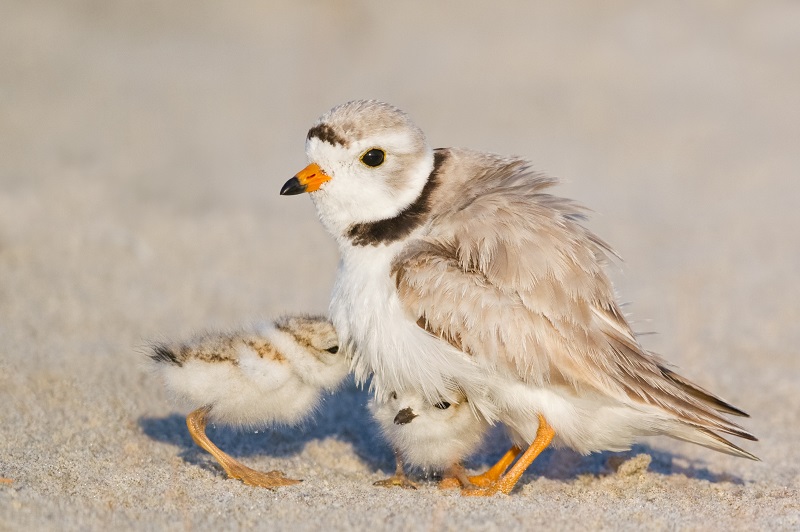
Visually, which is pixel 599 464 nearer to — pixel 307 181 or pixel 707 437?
pixel 707 437

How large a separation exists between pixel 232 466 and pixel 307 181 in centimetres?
132

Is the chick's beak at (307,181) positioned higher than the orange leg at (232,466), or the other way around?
the chick's beak at (307,181)

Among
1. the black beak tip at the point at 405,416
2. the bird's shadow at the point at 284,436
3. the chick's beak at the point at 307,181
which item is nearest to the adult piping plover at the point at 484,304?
the chick's beak at the point at 307,181

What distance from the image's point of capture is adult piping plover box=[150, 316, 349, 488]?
165 inches

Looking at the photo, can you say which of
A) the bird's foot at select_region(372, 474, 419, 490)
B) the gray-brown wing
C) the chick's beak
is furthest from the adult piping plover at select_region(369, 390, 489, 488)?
the chick's beak

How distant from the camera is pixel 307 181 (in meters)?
4.22

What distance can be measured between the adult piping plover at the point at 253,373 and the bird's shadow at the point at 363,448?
0.73 feet

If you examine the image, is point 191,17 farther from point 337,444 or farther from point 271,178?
point 337,444

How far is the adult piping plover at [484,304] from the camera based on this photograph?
384 centimetres

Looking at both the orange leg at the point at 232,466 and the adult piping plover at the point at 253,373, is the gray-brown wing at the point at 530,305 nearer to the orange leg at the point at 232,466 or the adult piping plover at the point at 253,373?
the adult piping plover at the point at 253,373

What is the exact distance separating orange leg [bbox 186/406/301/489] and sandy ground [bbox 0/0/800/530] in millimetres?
71

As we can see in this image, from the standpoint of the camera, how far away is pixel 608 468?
4676mm

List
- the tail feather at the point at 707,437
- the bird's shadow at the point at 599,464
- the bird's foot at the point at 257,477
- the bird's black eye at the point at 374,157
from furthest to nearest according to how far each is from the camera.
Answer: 1. the bird's shadow at the point at 599,464
2. the bird's black eye at the point at 374,157
3. the bird's foot at the point at 257,477
4. the tail feather at the point at 707,437

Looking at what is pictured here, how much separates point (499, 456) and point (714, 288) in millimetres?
3001
